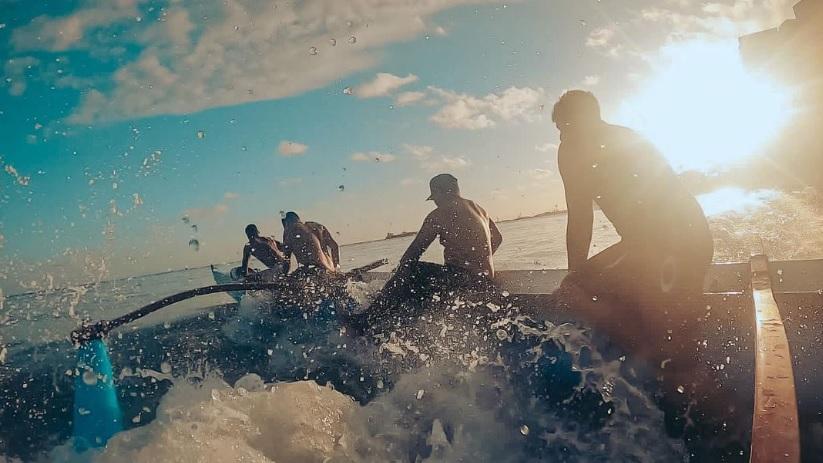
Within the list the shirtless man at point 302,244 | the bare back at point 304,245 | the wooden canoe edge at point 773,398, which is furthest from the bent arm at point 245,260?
the wooden canoe edge at point 773,398

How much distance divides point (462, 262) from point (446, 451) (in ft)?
6.60

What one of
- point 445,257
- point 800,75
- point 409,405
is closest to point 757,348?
point 409,405

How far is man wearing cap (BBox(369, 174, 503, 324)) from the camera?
4.52 m

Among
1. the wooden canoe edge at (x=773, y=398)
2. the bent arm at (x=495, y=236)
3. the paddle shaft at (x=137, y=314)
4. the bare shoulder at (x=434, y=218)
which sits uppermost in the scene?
the bare shoulder at (x=434, y=218)

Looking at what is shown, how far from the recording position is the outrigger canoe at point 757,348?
4.28ft

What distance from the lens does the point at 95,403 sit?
143 inches

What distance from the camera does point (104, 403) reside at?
3.64 meters

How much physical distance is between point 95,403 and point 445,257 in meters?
3.10

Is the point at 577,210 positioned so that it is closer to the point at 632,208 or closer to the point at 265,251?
the point at 632,208

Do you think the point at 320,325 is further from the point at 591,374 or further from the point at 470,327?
the point at 591,374

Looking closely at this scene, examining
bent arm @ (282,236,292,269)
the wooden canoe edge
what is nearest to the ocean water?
the wooden canoe edge

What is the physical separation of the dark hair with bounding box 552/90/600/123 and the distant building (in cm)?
2797

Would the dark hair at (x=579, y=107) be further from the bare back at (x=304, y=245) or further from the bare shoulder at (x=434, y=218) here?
the bare back at (x=304, y=245)

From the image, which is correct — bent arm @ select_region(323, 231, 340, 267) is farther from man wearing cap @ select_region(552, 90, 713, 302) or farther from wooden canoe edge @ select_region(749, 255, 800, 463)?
wooden canoe edge @ select_region(749, 255, 800, 463)
